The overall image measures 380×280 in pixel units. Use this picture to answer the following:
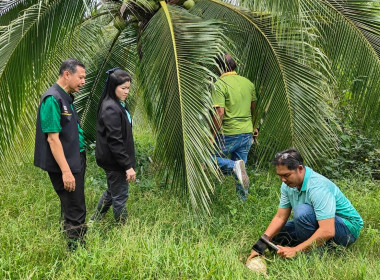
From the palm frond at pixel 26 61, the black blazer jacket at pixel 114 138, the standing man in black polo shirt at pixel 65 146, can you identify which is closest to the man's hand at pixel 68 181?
the standing man in black polo shirt at pixel 65 146

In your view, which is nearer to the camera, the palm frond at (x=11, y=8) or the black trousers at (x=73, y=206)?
the black trousers at (x=73, y=206)

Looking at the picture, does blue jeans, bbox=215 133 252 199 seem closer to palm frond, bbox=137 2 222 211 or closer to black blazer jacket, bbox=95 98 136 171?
palm frond, bbox=137 2 222 211

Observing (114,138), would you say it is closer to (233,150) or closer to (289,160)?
(289,160)

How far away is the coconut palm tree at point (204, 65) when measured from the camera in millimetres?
4137

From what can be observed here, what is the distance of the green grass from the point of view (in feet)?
10.6

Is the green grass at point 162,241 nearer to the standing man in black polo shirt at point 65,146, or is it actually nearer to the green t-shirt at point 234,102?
the standing man in black polo shirt at point 65,146

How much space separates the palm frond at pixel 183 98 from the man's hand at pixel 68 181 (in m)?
0.96

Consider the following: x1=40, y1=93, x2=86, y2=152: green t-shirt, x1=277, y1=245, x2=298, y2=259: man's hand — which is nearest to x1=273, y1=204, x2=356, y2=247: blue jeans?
x1=277, y1=245, x2=298, y2=259: man's hand

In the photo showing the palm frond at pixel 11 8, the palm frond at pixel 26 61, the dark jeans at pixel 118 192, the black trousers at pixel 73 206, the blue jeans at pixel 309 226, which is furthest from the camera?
the palm frond at pixel 11 8

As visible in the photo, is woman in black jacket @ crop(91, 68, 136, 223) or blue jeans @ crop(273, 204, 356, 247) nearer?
blue jeans @ crop(273, 204, 356, 247)

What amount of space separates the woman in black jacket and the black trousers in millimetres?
430

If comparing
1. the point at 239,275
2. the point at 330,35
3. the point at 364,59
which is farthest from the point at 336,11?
the point at 239,275

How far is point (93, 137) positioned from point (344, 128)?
→ 150 inches

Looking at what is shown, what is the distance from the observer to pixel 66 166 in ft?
11.4
